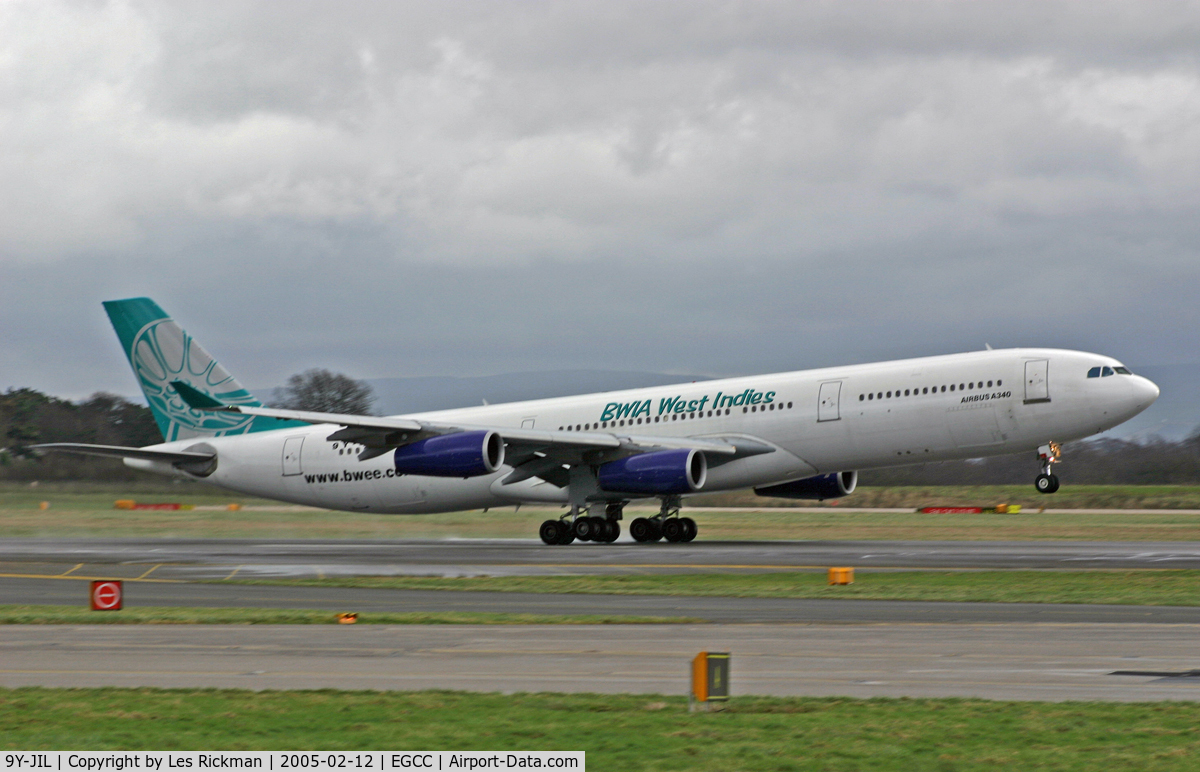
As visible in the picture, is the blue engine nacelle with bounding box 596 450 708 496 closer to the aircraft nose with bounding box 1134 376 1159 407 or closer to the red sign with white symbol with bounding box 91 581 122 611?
the aircraft nose with bounding box 1134 376 1159 407

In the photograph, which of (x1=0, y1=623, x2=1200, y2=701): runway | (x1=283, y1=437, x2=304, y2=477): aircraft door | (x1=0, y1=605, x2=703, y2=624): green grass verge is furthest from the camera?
(x1=283, y1=437, x2=304, y2=477): aircraft door

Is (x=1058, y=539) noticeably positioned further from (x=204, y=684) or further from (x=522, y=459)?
(x=204, y=684)

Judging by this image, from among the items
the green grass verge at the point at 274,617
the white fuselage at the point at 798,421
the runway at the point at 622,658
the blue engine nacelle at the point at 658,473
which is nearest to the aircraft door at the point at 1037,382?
the white fuselage at the point at 798,421

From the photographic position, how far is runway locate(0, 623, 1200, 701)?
1333 centimetres

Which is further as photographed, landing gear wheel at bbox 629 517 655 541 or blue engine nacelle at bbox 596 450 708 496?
landing gear wheel at bbox 629 517 655 541

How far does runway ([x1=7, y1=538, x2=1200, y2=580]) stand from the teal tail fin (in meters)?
4.95

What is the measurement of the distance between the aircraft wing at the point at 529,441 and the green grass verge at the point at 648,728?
86.3 ft

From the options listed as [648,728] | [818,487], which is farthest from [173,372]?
[648,728]

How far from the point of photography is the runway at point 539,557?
98.9ft

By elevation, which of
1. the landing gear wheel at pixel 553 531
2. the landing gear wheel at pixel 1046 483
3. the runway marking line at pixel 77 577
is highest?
the landing gear wheel at pixel 1046 483

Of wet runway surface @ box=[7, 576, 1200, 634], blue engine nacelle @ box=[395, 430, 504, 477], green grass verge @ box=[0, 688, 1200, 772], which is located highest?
blue engine nacelle @ box=[395, 430, 504, 477]

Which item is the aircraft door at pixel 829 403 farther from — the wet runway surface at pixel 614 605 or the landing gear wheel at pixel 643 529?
the wet runway surface at pixel 614 605

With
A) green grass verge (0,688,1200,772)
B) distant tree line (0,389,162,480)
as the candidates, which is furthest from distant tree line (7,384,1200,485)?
green grass verge (0,688,1200,772)

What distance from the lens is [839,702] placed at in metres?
12.1
